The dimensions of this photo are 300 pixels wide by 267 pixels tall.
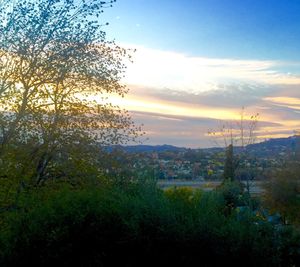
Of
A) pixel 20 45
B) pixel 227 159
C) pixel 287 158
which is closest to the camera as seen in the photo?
pixel 20 45

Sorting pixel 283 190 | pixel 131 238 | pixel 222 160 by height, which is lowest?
pixel 283 190

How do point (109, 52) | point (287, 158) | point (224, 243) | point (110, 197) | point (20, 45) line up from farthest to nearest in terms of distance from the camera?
point (287, 158) < point (109, 52) < point (20, 45) < point (110, 197) < point (224, 243)

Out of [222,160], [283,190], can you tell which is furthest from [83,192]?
[222,160]

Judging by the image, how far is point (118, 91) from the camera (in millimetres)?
20859

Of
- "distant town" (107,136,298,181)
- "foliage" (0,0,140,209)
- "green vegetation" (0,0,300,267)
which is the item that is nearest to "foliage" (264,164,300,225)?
"distant town" (107,136,298,181)

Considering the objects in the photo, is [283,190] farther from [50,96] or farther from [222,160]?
[50,96]

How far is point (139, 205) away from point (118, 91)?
9.95 m

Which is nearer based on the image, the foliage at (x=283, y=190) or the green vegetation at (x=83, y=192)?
the green vegetation at (x=83, y=192)

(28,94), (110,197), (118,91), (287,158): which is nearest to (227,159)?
(287,158)

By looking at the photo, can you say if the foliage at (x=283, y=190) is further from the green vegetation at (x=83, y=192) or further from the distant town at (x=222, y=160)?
the green vegetation at (x=83, y=192)

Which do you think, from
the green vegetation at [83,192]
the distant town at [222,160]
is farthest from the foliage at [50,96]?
the distant town at [222,160]

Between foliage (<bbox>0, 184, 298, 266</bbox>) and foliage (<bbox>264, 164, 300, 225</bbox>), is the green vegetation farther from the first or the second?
foliage (<bbox>264, 164, 300, 225</bbox>)

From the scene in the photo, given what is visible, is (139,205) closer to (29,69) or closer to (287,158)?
(29,69)

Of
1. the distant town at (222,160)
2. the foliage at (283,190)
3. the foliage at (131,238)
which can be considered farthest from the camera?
the distant town at (222,160)
